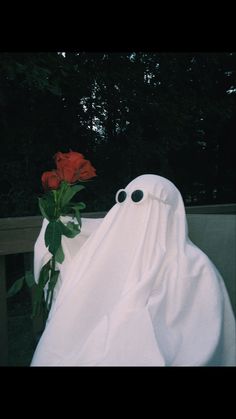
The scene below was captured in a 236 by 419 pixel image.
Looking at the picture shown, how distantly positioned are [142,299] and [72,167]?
702 millimetres

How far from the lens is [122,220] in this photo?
1.70 m

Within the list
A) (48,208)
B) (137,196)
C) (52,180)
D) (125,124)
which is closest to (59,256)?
(48,208)

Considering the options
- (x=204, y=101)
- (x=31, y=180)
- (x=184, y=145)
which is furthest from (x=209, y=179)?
(x=31, y=180)

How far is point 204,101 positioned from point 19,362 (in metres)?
3.66

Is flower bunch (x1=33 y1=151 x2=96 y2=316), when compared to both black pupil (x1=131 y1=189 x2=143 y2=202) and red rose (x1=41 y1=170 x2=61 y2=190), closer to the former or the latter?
red rose (x1=41 y1=170 x2=61 y2=190)

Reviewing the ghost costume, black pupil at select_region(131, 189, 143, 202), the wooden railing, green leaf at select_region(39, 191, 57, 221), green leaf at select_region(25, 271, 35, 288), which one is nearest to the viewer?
the ghost costume

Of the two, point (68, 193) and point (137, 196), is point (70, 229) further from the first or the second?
point (137, 196)

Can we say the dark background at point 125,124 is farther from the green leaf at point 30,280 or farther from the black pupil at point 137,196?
the black pupil at point 137,196

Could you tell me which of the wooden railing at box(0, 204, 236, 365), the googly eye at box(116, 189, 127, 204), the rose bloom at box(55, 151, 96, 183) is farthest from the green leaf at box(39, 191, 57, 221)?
the wooden railing at box(0, 204, 236, 365)

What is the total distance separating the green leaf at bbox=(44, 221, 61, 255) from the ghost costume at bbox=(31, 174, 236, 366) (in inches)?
4.6

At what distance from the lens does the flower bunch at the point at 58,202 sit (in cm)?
173

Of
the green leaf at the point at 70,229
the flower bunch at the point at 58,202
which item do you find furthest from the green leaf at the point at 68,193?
the green leaf at the point at 70,229

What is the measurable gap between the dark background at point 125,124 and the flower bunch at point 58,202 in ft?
6.89

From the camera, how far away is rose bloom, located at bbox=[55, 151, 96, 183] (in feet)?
5.64
